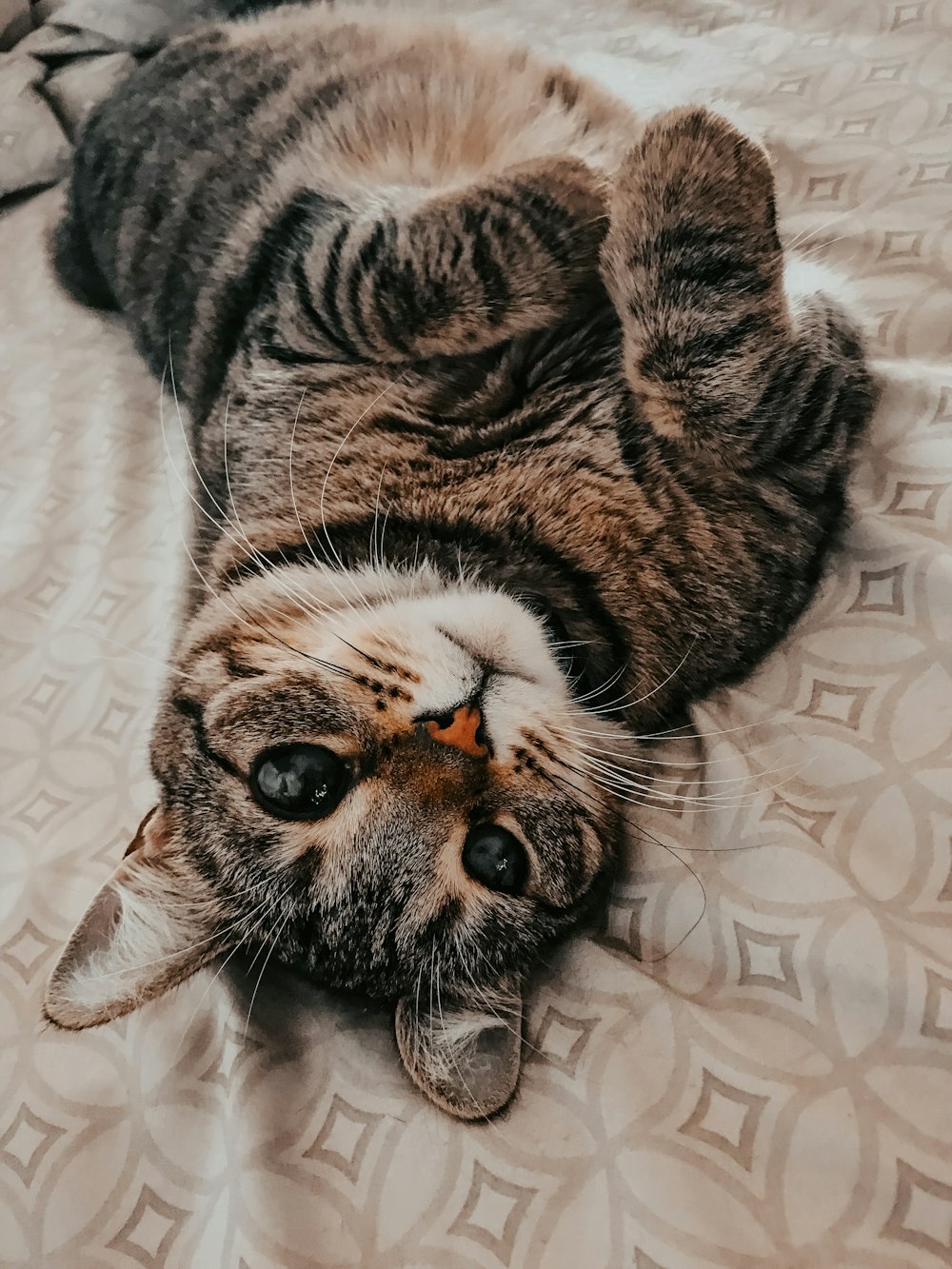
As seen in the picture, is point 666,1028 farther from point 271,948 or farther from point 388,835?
point 271,948

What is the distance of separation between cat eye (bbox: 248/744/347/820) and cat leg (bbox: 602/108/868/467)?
1.90 feet

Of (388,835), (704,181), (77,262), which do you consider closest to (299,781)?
(388,835)

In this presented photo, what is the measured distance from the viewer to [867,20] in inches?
61.5

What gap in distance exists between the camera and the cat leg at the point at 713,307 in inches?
41.6

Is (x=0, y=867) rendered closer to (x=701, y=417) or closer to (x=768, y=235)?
(x=701, y=417)

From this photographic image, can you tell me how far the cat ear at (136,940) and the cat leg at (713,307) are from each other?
811 millimetres

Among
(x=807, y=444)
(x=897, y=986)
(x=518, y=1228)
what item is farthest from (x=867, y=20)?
(x=518, y=1228)

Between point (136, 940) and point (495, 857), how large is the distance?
0.42 meters

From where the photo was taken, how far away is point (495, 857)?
3.33 feet

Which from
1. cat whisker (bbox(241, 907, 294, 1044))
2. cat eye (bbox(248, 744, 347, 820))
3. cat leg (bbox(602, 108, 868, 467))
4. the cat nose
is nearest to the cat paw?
cat leg (bbox(602, 108, 868, 467))

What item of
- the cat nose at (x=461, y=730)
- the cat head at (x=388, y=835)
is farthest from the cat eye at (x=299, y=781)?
the cat nose at (x=461, y=730)

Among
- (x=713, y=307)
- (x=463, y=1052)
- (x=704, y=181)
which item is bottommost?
(x=463, y=1052)

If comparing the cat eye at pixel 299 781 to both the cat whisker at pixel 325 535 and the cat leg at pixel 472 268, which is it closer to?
the cat whisker at pixel 325 535

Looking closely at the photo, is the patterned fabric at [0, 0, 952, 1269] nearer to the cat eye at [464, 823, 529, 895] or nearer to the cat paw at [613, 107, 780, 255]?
the cat eye at [464, 823, 529, 895]
